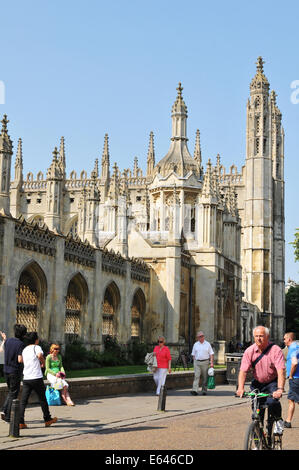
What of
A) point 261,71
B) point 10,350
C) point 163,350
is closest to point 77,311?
point 163,350

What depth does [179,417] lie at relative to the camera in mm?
13664

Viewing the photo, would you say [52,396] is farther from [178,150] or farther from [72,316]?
[178,150]

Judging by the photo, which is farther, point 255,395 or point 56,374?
point 56,374

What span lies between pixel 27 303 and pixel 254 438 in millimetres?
13885

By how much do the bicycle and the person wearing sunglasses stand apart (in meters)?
6.05

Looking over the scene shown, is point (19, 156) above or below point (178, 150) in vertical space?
above

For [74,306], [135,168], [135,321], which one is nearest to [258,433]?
[74,306]

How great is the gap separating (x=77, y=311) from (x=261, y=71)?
169 ft

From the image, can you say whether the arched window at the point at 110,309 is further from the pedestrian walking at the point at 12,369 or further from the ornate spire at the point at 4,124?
the pedestrian walking at the point at 12,369

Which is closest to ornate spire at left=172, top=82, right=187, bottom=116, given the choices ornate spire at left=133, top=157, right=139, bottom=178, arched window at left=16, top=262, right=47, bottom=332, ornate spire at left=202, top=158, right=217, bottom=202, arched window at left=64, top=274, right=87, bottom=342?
ornate spire at left=202, top=158, right=217, bottom=202

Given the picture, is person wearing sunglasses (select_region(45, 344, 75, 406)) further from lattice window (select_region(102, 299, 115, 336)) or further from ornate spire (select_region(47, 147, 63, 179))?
lattice window (select_region(102, 299, 115, 336))

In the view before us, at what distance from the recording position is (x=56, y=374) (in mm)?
14008

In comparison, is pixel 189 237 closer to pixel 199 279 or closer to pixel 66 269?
pixel 199 279

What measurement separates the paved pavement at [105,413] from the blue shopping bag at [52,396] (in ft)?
0.36
